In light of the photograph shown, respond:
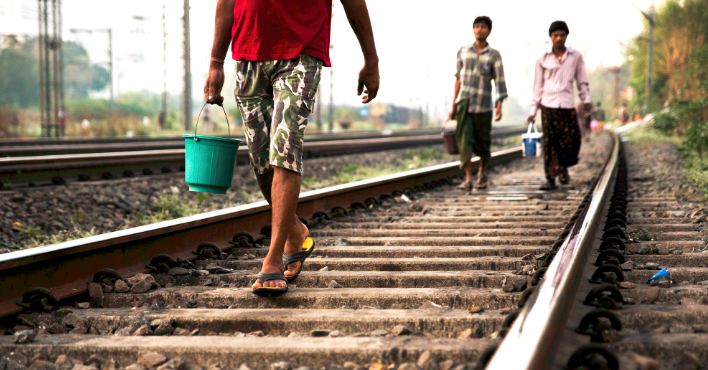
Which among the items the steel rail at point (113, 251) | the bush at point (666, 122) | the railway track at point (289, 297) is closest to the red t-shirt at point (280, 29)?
the railway track at point (289, 297)

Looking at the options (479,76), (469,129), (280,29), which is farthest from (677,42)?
(280,29)

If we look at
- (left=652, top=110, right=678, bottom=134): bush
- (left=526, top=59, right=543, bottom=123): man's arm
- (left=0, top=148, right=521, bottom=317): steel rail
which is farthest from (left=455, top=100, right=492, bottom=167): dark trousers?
(left=652, top=110, right=678, bottom=134): bush

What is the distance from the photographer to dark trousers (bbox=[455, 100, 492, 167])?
10031 millimetres

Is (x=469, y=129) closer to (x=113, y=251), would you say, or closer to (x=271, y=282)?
(x=113, y=251)

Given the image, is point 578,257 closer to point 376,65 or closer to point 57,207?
point 376,65

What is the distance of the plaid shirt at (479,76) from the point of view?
973cm

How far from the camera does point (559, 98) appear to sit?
32.0 ft

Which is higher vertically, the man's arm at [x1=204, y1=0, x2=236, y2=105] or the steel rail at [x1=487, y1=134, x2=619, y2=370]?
the man's arm at [x1=204, y1=0, x2=236, y2=105]

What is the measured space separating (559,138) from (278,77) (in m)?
6.56

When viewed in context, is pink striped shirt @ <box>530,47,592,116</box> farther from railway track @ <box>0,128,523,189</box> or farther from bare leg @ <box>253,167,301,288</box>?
bare leg @ <box>253,167,301,288</box>

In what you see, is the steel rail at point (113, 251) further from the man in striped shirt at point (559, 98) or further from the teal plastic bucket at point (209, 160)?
the man in striped shirt at point (559, 98)

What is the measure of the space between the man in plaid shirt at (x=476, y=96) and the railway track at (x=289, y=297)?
3.48 metres

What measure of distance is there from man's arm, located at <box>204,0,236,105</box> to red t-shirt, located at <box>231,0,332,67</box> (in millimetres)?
141

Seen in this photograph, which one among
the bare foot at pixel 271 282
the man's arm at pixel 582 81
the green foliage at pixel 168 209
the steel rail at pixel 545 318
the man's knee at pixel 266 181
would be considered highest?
the man's arm at pixel 582 81
